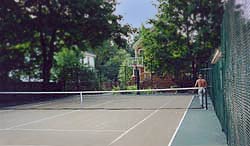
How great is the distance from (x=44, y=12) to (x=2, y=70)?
571 centimetres

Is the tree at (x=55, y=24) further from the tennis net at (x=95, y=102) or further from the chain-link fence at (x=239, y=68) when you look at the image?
the chain-link fence at (x=239, y=68)

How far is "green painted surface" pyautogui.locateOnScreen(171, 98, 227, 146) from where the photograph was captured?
1025 cm

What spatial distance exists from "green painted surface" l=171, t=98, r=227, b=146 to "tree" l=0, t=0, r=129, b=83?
2090cm

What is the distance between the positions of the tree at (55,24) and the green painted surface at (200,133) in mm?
20895

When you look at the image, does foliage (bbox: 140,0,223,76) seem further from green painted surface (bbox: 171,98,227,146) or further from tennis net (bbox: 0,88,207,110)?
green painted surface (bbox: 171,98,227,146)

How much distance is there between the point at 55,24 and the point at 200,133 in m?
25.6

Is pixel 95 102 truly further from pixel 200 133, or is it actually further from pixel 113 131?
pixel 200 133

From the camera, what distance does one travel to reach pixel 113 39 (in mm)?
38562

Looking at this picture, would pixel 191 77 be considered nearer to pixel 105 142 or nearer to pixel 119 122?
pixel 119 122

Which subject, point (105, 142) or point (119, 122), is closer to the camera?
point (105, 142)

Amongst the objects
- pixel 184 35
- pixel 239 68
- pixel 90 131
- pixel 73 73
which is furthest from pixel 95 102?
pixel 239 68

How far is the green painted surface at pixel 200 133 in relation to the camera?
10250 millimetres

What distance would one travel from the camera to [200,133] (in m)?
12.0

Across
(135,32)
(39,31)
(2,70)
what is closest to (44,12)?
(39,31)
